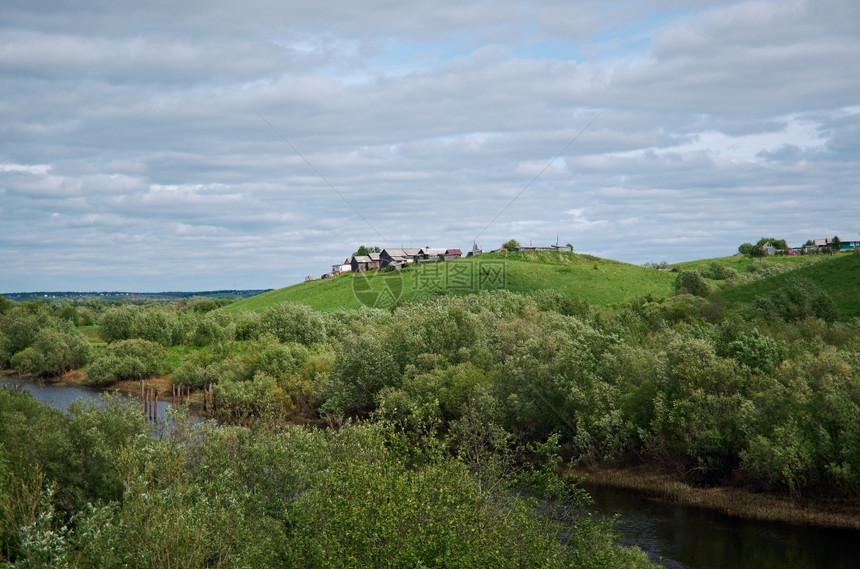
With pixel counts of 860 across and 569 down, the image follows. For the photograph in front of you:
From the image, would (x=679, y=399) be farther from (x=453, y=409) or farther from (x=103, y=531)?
(x=103, y=531)

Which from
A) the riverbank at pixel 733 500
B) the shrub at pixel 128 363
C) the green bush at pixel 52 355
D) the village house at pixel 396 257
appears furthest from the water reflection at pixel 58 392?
the village house at pixel 396 257

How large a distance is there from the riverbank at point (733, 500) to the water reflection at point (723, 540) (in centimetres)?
79

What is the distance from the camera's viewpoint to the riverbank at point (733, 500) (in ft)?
126

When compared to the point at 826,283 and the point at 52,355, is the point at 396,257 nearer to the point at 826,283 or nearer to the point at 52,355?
the point at 52,355

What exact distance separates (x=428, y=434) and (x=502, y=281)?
87.3 meters

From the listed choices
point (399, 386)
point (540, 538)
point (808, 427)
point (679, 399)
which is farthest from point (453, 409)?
point (540, 538)

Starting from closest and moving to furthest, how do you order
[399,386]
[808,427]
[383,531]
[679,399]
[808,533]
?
1. [383,531]
2. [808,533]
3. [808,427]
4. [679,399]
5. [399,386]

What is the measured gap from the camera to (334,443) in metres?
29.5

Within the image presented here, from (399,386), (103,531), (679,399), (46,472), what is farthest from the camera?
(399,386)

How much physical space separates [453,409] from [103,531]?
38370mm

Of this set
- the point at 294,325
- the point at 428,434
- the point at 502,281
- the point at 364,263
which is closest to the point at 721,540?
the point at 428,434

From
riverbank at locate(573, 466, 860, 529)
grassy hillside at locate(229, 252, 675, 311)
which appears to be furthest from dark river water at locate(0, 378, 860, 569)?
grassy hillside at locate(229, 252, 675, 311)

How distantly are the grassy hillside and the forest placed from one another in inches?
613

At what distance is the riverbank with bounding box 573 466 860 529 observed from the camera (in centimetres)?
3853
